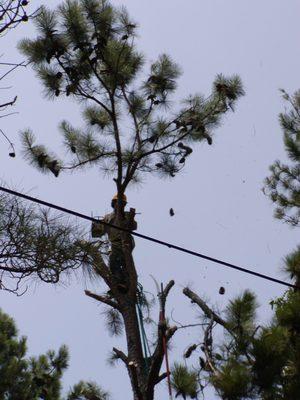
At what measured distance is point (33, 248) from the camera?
3.62 meters

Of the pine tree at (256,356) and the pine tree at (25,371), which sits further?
the pine tree at (25,371)

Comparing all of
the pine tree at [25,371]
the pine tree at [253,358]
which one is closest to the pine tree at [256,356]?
the pine tree at [253,358]

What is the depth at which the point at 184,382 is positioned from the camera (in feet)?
14.2

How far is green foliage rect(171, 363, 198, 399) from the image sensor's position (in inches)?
170

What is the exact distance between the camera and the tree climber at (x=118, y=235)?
16.6ft

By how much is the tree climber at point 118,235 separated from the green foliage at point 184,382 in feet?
2.81

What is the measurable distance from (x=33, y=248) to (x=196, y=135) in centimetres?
303

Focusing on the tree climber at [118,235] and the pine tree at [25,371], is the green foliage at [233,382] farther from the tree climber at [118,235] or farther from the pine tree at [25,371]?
the pine tree at [25,371]

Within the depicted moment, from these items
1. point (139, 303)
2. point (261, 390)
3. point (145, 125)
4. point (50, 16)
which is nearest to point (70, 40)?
point (50, 16)

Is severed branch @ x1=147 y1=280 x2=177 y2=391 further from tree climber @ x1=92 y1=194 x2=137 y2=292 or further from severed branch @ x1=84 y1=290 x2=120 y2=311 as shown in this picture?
severed branch @ x1=84 y1=290 x2=120 y2=311

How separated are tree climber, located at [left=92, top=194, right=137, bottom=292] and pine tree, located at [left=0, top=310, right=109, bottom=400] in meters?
2.33

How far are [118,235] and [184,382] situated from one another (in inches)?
50.6

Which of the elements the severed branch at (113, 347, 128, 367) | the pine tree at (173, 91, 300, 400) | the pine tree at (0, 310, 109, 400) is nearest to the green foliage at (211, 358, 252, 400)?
the pine tree at (173, 91, 300, 400)

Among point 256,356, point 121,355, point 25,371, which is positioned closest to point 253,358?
point 256,356
